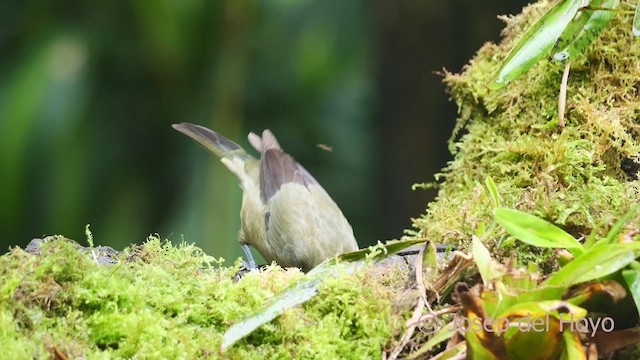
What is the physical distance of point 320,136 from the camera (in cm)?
580

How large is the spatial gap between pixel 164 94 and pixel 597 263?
14.4 feet

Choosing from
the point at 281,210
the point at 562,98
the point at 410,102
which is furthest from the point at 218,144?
the point at 562,98

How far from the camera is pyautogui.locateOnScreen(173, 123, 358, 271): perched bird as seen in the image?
3.47 meters

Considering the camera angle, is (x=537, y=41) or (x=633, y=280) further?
(x=537, y=41)

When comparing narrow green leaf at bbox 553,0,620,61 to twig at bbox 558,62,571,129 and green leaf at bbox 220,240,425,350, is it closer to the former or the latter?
twig at bbox 558,62,571,129

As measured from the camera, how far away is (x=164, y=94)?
5398 mm

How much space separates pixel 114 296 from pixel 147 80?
4016mm

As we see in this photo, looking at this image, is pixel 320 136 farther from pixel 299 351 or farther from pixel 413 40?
pixel 299 351

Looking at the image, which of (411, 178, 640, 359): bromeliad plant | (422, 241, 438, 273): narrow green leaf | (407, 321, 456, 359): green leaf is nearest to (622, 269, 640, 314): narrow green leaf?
(411, 178, 640, 359): bromeliad plant

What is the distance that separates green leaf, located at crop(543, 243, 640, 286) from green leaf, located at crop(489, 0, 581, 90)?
96 centimetres

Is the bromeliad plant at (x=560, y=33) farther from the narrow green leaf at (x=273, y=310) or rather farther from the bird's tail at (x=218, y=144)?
the bird's tail at (x=218, y=144)

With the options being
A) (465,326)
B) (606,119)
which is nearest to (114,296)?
(465,326)

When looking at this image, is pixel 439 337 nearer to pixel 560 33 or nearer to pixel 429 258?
pixel 429 258

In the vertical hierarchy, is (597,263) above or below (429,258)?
below
